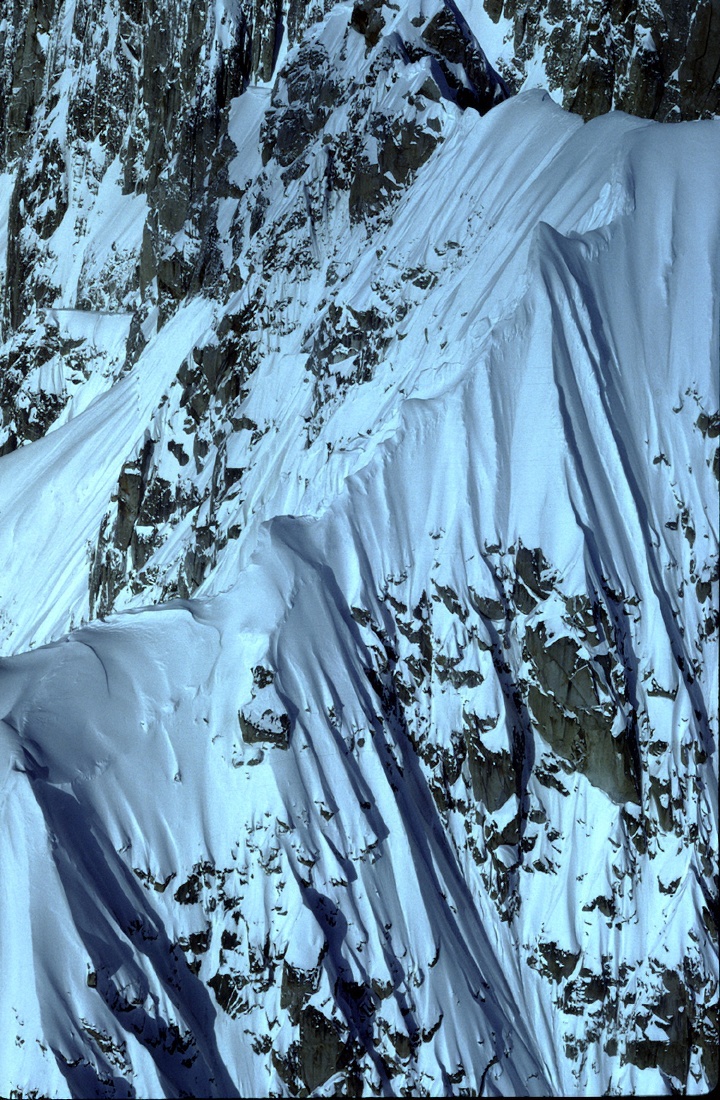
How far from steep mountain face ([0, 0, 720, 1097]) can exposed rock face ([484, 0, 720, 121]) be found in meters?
0.10

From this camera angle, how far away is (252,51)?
5591cm

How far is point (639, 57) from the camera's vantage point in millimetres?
44656

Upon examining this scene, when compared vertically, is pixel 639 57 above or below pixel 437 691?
above

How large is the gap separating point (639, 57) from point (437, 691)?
2097 centimetres

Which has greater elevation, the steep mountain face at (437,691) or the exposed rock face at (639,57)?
the exposed rock face at (639,57)

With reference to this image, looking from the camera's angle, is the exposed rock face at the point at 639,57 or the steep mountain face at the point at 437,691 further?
the exposed rock face at the point at 639,57

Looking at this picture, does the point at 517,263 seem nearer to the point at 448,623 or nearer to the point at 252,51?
the point at 448,623

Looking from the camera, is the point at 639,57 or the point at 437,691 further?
the point at 639,57

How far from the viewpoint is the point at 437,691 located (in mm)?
35781

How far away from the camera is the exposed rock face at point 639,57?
4394cm

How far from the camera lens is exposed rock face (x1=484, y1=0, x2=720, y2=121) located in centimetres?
4394

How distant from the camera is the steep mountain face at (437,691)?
32.4 m

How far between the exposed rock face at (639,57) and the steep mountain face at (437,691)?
0.10 meters

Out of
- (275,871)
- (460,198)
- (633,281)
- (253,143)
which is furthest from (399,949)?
(253,143)
